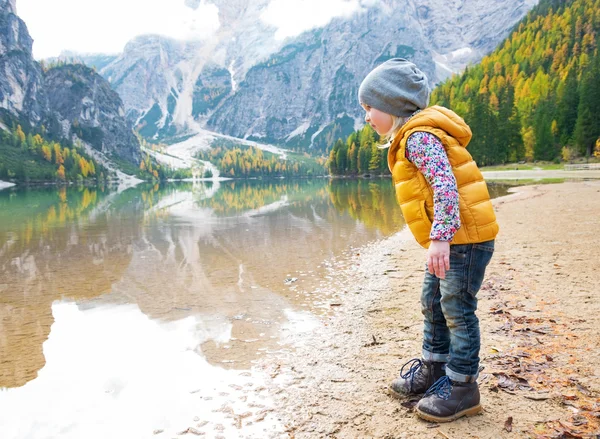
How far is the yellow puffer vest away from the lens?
11.2 ft

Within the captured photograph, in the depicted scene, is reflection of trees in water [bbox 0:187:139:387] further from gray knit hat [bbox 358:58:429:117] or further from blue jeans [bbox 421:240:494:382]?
gray knit hat [bbox 358:58:429:117]

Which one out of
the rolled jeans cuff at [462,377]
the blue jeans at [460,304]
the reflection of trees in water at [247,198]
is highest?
the blue jeans at [460,304]

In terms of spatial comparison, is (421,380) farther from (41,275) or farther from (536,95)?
(536,95)

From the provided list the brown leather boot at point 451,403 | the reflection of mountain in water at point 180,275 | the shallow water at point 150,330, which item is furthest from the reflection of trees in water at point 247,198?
the brown leather boot at point 451,403

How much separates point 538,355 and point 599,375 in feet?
2.18

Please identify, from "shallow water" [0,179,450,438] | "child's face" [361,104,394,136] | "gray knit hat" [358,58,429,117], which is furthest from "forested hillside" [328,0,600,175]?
"gray knit hat" [358,58,429,117]

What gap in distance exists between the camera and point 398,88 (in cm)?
362

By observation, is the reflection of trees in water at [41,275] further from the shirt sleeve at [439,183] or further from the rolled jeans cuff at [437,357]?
the shirt sleeve at [439,183]

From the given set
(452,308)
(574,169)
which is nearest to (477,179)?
(452,308)

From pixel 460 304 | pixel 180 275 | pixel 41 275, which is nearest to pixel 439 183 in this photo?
pixel 460 304

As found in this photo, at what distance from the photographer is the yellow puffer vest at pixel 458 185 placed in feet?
11.2

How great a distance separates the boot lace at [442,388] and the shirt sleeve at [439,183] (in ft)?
4.85

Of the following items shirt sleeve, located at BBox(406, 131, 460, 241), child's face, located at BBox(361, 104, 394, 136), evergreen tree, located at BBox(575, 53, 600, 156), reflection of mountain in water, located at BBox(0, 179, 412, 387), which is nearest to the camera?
shirt sleeve, located at BBox(406, 131, 460, 241)

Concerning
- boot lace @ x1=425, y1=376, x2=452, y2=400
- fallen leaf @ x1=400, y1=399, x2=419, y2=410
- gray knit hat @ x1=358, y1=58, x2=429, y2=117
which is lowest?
fallen leaf @ x1=400, y1=399, x2=419, y2=410
